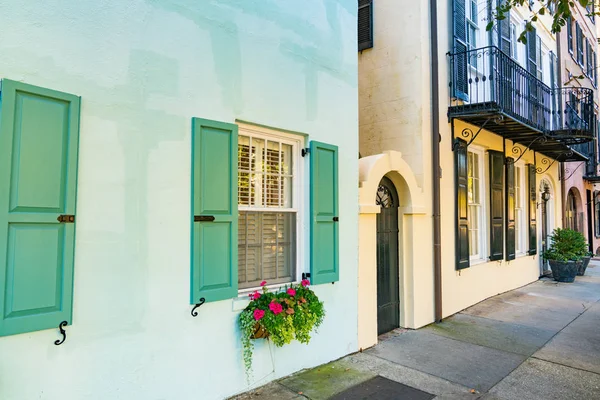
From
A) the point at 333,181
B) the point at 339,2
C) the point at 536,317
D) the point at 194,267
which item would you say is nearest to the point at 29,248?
the point at 194,267

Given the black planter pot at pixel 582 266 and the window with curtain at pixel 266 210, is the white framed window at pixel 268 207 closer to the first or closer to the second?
the window with curtain at pixel 266 210

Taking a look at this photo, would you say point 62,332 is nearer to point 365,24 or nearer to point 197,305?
point 197,305

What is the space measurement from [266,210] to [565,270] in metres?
9.35

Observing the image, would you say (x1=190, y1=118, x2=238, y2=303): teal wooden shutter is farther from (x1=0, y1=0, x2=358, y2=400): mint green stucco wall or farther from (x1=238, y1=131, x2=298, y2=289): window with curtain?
(x1=238, y1=131, x2=298, y2=289): window with curtain

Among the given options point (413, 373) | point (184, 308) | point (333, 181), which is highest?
point (333, 181)

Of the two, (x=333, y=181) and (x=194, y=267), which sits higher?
(x=333, y=181)

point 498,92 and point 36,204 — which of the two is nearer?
point 36,204

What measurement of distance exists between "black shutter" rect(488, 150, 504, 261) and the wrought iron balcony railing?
0.72 m

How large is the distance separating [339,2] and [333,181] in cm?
229

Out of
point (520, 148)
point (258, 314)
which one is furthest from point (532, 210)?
point (258, 314)

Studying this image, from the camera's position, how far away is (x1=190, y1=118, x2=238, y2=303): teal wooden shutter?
344 centimetres

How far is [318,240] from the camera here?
4.48 metres

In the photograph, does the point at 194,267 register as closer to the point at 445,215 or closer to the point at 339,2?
the point at 339,2

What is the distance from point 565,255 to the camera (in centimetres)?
1027
